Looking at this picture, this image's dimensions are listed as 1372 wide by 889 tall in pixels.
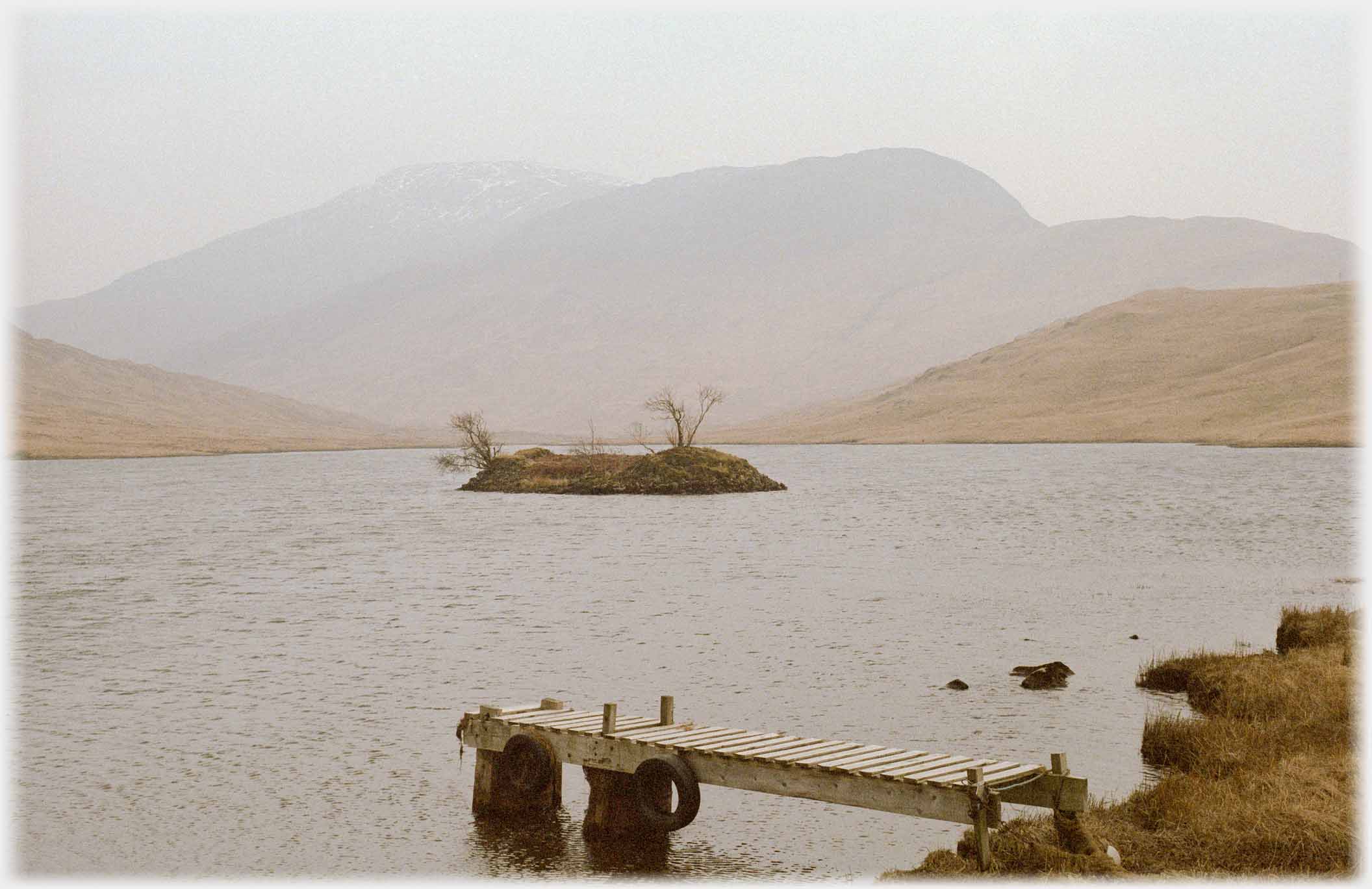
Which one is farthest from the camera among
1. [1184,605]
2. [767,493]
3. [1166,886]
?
[767,493]

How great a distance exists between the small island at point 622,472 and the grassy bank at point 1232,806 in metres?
74.6

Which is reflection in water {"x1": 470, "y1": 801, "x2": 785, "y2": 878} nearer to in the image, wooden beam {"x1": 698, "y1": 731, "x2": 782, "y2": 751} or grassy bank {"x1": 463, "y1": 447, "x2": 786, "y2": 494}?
wooden beam {"x1": 698, "y1": 731, "x2": 782, "y2": 751}

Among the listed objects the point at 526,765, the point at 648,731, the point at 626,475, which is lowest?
the point at 526,765

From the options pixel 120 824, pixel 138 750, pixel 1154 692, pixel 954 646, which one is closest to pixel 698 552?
pixel 954 646

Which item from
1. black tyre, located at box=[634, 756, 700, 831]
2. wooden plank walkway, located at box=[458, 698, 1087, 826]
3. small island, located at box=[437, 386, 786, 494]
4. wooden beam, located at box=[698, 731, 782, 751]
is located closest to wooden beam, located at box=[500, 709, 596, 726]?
wooden plank walkway, located at box=[458, 698, 1087, 826]

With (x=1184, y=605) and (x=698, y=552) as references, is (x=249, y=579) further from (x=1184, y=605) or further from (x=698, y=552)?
(x=1184, y=605)

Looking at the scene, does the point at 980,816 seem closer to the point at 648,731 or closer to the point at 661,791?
the point at 661,791

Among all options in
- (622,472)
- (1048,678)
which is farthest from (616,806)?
(622,472)

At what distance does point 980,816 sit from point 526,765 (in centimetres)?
674

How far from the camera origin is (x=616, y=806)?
61.0ft

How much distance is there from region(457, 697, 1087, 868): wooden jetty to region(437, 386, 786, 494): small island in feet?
250

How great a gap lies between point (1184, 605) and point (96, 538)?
171ft

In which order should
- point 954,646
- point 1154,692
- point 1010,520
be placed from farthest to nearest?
1. point 1010,520
2. point 954,646
3. point 1154,692

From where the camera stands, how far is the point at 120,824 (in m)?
19.7
